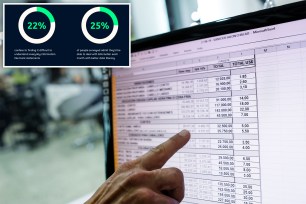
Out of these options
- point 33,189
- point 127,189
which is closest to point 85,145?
point 33,189

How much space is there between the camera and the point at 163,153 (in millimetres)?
406

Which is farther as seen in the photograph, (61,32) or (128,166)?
(61,32)

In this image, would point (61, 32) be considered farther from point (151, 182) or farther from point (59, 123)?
point (59, 123)

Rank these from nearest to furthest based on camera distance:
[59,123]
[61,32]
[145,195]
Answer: [145,195] < [61,32] < [59,123]

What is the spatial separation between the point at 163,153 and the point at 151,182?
0.14 feet

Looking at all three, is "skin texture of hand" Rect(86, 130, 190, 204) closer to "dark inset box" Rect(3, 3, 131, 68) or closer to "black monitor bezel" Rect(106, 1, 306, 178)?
"black monitor bezel" Rect(106, 1, 306, 178)

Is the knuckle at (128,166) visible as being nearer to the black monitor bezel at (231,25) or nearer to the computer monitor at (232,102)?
the computer monitor at (232,102)

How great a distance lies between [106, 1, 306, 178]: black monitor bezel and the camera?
37 centimetres

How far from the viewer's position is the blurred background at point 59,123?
865mm

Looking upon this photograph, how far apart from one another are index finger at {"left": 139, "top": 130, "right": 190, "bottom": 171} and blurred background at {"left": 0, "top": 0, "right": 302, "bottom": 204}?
24 centimetres

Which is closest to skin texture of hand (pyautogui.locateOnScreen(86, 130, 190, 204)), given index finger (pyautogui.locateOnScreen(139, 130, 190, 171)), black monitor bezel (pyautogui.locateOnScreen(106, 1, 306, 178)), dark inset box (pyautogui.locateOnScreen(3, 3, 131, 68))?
index finger (pyautogui.locateOnScreen(139, 130, 190, 171))

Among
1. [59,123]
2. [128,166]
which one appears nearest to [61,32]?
[128,166]

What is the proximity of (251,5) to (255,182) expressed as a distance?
409 millimetres

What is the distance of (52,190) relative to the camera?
7.55 ft
